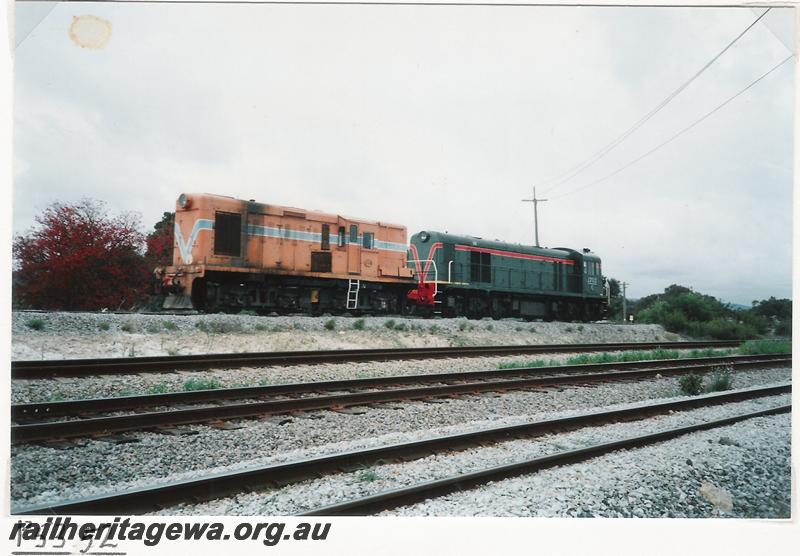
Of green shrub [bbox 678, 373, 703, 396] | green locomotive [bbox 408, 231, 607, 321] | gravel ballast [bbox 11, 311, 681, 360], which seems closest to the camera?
green shrub [bbox 678, 373, 703, 396]

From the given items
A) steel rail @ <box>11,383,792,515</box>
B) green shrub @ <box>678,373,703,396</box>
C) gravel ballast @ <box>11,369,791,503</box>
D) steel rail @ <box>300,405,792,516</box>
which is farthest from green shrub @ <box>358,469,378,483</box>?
green shrub @ <box>678,373,703,396</box>

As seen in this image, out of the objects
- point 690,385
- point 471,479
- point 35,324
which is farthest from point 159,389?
point 690,385

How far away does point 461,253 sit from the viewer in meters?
15.3

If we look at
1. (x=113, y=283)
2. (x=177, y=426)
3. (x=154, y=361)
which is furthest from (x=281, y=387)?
(x=113, y=283)

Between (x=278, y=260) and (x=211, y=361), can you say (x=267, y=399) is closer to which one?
(x=211, y=361)

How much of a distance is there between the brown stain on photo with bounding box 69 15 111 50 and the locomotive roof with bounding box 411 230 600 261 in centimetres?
1221

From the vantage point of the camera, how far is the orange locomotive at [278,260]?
1025 centimetres

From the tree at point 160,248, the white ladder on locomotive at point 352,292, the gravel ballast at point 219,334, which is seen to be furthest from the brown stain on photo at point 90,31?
the tree at point 160,248

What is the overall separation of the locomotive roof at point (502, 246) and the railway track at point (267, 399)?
310 inches

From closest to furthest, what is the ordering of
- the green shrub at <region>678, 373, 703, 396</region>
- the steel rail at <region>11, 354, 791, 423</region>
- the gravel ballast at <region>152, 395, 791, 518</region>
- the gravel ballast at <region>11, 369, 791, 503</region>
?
the gravel ballast at <region>152, 395, 791, 518</region>
the gravel ballast at <region>11, 369, 791, 503</region>
the steel rail at <region>11, 354, 791, 423</region>
the green shrub at <region>678, 373, 703, 396</region>

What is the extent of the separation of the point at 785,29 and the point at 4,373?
16.0 ft

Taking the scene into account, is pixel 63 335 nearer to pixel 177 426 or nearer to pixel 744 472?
pixel 177 426

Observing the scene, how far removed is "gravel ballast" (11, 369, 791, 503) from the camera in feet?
9.55

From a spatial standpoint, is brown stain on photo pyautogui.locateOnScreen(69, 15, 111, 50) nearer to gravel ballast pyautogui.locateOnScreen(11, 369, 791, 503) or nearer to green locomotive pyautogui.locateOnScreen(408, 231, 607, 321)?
gravel ballast pyautogui.locateOnScreen(11, 369, 791, 503)
